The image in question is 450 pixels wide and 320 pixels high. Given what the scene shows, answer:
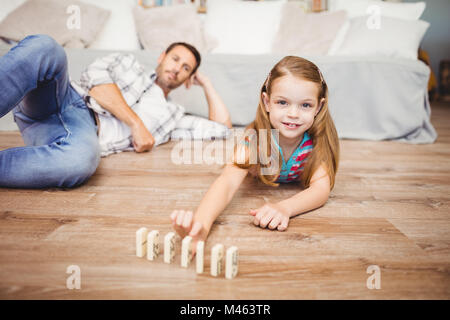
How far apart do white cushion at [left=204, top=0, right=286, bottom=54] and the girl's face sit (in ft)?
5.52

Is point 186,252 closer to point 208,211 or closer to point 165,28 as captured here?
point 208,211

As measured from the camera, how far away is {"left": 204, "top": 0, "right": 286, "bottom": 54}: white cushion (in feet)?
8.16

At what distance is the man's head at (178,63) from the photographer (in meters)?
1.51

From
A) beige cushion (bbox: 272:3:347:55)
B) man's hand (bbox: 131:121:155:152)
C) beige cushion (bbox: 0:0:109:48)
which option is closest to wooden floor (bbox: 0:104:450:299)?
man's hand (bbox: 131:121:155:152)

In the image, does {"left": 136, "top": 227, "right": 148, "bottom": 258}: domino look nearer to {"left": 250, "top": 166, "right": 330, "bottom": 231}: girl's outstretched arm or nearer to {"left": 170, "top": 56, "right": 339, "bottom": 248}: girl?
{"left": 170, "top": 56, "right": 339, "bottom": 248}: girl

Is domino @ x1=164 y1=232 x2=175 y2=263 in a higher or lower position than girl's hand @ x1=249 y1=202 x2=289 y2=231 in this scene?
higher

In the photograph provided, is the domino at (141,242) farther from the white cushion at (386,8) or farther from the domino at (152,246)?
the white cushion at (386,8)

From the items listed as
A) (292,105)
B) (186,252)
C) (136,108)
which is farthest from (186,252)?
(136,108)

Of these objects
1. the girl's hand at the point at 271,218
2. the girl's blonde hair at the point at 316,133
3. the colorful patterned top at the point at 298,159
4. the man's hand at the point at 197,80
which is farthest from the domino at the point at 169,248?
the man's hand at the point at 197,80

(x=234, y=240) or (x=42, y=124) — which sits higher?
(x=42, y=124)

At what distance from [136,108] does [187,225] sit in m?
0.95

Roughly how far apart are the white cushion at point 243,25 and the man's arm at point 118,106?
1.25 metres

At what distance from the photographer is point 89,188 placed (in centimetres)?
106

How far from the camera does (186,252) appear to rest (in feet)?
2.12
